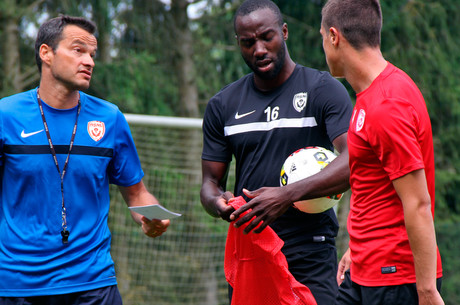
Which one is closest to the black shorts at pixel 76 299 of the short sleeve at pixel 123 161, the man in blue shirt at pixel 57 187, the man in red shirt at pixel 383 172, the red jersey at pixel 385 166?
the man in blue shirt at pixel 57 187

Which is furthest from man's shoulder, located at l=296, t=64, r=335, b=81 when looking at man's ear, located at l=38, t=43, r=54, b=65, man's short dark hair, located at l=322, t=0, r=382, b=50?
man's ear, located at l=38, t=43, r=54, b=65

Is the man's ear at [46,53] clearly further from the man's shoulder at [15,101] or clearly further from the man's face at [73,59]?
the man's shoulder at [15,101]

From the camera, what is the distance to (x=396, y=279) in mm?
2969

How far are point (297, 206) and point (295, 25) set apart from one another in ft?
30.1

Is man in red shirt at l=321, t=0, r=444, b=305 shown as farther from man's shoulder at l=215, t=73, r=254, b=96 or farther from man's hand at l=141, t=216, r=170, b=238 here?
man's hand at l=141, t=216, r=170, b=238

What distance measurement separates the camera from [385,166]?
9.45 feet

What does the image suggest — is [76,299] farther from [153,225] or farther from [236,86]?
[236,86]

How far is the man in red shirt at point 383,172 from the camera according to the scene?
2.79 m

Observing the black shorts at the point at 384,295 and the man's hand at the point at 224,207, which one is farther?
the man's hand at the point at 224,207

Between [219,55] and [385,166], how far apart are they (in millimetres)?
11173

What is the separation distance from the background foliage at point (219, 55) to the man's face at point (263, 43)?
287 inches

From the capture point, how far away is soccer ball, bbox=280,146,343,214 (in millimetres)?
3846

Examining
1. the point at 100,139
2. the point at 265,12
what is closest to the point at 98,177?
the point at 100,139

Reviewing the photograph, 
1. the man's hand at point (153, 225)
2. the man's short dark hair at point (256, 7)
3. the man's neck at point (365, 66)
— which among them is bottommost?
the man's hand at point (153, 225)
